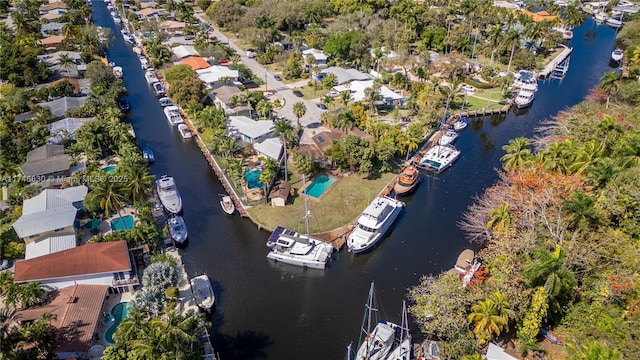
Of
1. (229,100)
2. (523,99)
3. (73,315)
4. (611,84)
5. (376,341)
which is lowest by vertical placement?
(376,341)

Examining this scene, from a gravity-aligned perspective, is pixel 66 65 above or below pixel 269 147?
above

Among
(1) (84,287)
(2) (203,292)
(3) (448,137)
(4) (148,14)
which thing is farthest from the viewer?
(4) (148,14)

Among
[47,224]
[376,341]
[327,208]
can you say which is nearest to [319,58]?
[327,208]

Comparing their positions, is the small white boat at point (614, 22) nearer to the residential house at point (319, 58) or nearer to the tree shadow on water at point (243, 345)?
the residential house at point (319, 58)

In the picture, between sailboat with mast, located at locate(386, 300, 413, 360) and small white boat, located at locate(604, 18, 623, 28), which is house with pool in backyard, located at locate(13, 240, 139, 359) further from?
small white boat, located at locate(604, 18, 623, 28)

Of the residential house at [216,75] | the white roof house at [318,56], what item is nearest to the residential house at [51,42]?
the residential house at [216,75]

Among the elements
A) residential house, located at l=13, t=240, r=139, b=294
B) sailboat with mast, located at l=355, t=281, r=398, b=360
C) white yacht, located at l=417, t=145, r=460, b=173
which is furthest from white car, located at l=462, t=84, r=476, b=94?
residential house, located at l=13, t=240, r=139, b=294

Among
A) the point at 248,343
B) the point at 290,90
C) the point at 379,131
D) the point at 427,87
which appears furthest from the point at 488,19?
the point at 248,343

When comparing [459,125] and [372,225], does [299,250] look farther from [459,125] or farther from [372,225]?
[459,125]
